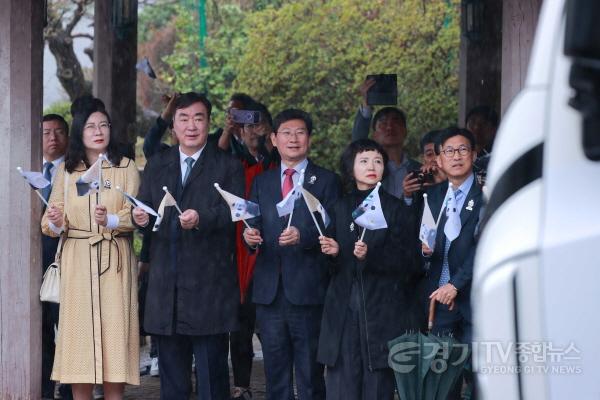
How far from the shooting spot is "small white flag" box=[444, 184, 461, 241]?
721cm

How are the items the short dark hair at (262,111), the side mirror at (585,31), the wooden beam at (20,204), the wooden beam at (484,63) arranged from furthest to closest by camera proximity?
the wooden beam at (484,63)
the short dark hair at (262,111)
the wooden beam at (20,204)
the side mirror at (585,31)

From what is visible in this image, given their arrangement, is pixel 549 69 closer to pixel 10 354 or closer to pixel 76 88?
pixel 10 354

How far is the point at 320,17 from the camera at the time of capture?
61.5 feet

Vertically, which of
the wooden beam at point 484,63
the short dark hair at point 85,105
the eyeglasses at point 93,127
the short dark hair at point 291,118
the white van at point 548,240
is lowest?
the white van at point 548,240

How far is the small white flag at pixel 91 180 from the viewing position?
25.1ft

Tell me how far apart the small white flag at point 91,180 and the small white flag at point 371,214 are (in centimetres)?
170

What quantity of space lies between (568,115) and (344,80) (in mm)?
14768

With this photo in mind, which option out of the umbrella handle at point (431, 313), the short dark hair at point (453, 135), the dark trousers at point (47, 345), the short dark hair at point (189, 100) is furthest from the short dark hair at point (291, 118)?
the dark trousers at point (47, 345)

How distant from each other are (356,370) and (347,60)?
451 inches

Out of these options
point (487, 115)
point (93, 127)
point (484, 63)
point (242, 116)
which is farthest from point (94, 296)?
point (484, 63)

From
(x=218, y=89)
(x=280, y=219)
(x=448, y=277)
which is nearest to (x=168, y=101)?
(x=280, y=219)

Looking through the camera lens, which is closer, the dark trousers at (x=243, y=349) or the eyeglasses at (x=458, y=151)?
the eyeglasses at (x=458, y=151)

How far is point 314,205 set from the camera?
745cm

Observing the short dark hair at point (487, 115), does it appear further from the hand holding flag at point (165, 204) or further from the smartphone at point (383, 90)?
the hand holding flag at point (165, 204)
